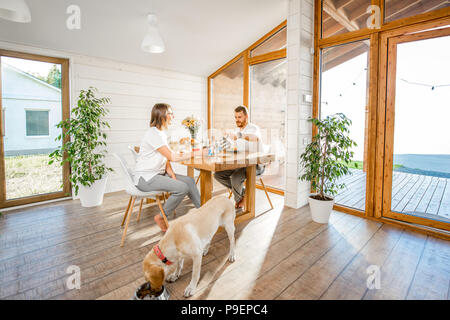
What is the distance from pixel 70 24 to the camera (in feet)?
9.84

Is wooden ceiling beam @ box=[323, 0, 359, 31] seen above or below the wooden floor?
above

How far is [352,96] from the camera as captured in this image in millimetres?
3154

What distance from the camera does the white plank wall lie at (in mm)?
3787

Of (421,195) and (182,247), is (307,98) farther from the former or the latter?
(182,247)

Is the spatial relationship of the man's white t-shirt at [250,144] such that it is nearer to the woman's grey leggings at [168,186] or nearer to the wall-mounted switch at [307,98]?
the wall-mounted switch at [307,98]

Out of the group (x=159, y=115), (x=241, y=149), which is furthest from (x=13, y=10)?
(x=241, y=149)

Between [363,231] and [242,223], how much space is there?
1306 mm

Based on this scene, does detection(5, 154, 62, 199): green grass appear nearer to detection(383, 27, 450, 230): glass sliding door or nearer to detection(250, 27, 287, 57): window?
detection(250, 27, 287, 57): window

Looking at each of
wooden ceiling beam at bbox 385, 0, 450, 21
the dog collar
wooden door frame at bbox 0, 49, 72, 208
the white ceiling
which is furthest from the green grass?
wooden ceiling beam at bbox 385, 0, 450, 21

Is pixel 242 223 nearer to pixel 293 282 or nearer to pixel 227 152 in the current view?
pixel 227 152

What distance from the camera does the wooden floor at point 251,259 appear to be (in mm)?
1730

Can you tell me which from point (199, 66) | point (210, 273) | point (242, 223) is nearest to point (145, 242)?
point (210, 273)

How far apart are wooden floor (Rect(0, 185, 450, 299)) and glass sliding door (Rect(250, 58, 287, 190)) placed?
1.22 m

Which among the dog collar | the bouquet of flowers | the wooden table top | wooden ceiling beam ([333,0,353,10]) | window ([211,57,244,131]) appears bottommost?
the dog collar
